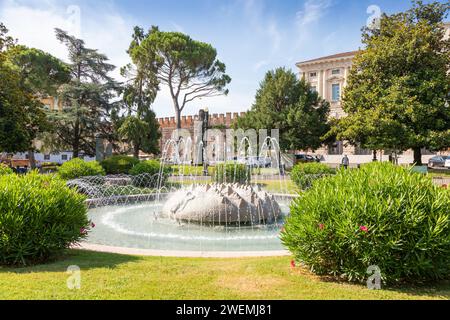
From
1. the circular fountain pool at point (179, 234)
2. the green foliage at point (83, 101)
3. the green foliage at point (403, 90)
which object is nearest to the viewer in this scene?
the circular fountain pool at point (179, 234)

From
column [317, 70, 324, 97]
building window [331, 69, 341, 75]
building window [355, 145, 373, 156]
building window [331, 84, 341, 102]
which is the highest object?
building window [331, 69, 341, 75]

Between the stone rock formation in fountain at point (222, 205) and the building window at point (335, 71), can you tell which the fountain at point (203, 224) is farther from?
the building window at point (335, 71)

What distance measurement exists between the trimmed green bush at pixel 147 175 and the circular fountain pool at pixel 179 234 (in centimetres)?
794

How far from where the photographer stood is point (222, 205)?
9297mm

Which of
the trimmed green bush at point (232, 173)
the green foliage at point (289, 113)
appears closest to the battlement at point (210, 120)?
the green foliage at point (289, 113)

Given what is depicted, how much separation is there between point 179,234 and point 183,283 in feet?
13.8

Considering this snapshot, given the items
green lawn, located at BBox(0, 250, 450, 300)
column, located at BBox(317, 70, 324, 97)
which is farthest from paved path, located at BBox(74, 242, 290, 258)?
column, located at BBox(317, 70, 324, 97)

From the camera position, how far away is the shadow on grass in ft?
17.1

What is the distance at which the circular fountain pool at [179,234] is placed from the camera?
7.74 m

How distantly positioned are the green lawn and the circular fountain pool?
198 centimetres

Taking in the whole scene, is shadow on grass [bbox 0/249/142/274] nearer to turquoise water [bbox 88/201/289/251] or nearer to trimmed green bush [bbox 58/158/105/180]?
turquoise water [bbox 88/201/289/251]

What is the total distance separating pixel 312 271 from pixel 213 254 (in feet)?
6.39

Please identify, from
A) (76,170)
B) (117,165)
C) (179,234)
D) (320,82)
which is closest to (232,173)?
(117,165)

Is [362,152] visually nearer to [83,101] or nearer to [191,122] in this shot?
[191,122]
